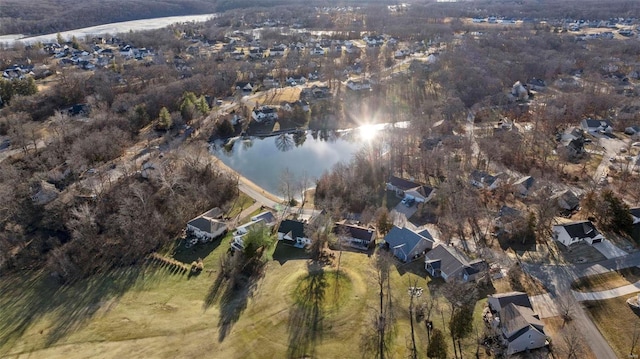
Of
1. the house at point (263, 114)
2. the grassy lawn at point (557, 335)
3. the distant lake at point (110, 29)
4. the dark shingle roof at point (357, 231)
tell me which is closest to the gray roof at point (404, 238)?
the dark shingle roof at point (357, 231)

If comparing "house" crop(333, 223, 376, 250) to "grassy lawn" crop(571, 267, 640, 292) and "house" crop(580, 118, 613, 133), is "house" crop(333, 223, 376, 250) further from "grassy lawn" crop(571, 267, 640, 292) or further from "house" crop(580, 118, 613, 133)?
"house" crop(580, 118, 613, 133)

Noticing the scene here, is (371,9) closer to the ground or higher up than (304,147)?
higher up

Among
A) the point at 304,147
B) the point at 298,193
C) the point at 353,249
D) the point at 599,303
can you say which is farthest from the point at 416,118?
the point at 599,303

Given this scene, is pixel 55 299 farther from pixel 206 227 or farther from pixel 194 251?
pixel 206 227

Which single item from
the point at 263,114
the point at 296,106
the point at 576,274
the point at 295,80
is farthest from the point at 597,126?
the point at 295,80

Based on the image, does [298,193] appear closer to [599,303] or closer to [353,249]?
[353,249]

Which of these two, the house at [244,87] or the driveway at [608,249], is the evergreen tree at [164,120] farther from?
the driveway at [608,249]

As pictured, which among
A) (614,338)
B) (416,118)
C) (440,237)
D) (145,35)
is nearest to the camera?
(614,338)
